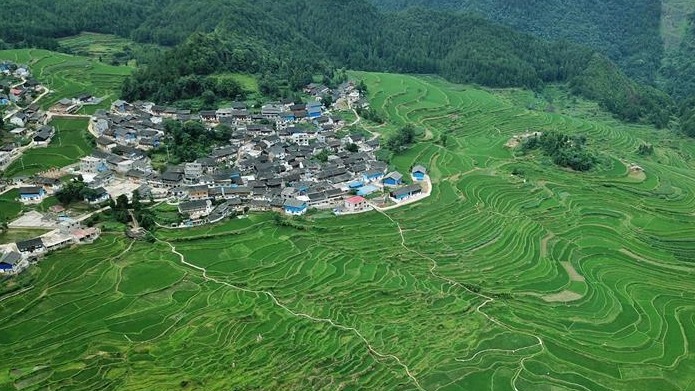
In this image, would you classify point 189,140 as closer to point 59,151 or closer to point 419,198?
point 59,151

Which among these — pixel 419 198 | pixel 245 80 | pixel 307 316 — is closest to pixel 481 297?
pixel 307 316

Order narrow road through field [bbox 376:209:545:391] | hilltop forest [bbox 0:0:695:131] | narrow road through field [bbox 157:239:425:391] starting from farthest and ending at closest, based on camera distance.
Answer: hilltop forest [bbox 0:0:695:131], narrow road through field [bbox 376:209:545:391], narrow road through field [bbox 157:239:425:391]

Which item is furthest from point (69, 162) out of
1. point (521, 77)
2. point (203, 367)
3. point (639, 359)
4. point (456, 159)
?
point (521, 77)

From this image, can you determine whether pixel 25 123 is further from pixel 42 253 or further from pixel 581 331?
pixel 581 331

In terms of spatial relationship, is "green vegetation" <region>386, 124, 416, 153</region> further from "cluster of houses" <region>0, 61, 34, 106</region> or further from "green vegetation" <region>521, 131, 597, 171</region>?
"cluster of houses" <region>0, 61, 34, 106</region>

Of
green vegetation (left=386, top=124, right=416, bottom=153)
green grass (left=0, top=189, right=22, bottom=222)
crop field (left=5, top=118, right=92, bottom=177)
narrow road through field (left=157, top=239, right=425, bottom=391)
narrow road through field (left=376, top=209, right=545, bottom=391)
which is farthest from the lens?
green vegetation (left=386, top=124, right=416, bottom=153)

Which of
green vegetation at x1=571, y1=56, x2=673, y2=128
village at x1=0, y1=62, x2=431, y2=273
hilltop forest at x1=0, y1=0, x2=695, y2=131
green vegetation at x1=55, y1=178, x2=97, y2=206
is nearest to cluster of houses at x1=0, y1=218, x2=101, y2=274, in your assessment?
village at x1=0, y1=62, x2=431, y2=273
